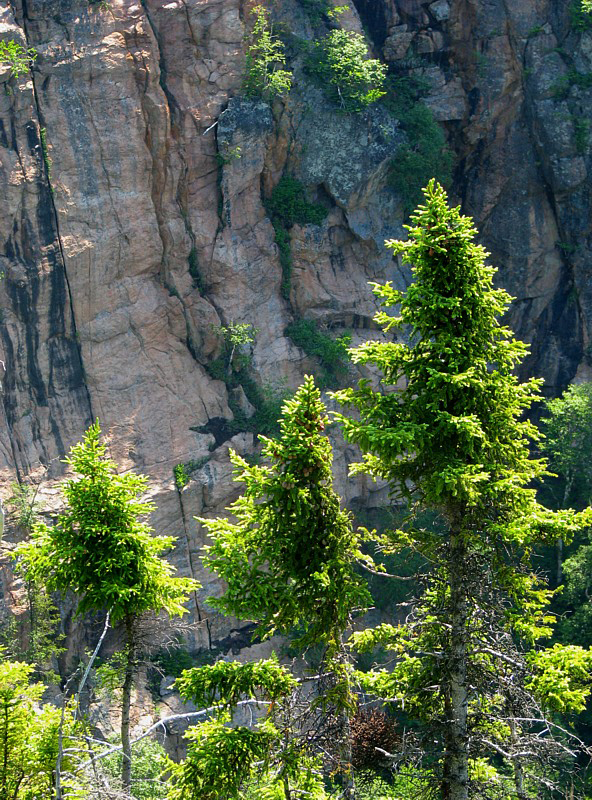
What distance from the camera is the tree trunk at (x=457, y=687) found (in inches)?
435

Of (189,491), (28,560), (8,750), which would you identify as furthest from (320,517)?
(189,491)

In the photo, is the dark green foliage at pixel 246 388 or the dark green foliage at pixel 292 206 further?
the dark green foliage at pixel 292 206

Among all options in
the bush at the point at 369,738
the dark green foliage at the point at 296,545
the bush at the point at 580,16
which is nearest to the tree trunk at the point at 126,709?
the dark green foliage at the point at 296,545

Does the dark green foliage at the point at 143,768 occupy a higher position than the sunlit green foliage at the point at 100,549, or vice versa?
the sunlit green foliage at the point at 100,549

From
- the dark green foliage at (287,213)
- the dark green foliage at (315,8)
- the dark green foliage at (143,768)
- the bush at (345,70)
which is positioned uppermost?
the dark green foliage at (315,8)

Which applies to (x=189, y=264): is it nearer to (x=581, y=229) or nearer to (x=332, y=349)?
(x=332, y=349)

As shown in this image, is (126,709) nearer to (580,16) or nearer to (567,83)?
(567,83)

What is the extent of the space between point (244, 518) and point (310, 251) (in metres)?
23.0

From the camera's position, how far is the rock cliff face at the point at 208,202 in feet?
93.6

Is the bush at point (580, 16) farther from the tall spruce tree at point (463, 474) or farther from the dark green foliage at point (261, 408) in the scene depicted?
the tall spruce tree at point (463, 474)

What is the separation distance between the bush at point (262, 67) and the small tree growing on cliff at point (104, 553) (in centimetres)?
2281

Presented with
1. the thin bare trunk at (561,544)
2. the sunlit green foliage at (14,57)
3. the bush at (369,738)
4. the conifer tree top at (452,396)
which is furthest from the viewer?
the thin bare trunk at (561,544)

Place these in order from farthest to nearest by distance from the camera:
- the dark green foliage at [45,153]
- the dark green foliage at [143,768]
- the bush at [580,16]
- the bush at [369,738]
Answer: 1. the bush at [580,16]
2. the dark green foliage at [45,153]
3. the dark green foliage at [143,768]
4. the bush at [369,738]

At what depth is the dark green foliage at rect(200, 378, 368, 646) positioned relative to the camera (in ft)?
36.1
